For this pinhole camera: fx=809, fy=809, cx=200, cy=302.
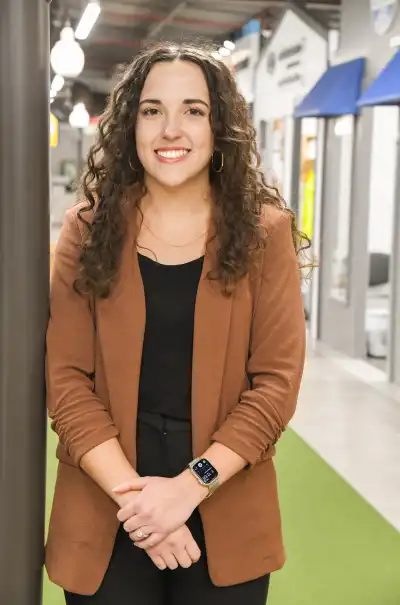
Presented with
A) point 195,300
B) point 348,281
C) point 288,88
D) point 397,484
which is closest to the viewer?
point 195,300

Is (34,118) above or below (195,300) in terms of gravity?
above

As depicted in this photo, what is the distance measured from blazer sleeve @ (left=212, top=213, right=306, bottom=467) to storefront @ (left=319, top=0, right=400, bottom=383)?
4766 millimetres

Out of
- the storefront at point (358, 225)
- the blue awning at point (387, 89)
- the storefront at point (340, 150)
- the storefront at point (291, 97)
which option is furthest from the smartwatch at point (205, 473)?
the storefront at point (291, 97)

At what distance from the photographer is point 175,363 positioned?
143 centimetres

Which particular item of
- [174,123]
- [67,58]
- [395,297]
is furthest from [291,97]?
[174,123]

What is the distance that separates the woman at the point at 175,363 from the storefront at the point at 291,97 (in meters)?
6.97

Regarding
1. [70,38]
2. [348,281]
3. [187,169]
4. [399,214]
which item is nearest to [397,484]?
[399,214]

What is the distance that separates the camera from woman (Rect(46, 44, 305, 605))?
140 cm

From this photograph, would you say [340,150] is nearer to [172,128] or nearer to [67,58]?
[67,58]

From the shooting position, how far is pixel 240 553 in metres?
1.45

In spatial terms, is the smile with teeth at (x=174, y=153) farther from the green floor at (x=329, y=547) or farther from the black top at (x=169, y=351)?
the green floor at (x=329, y=547)

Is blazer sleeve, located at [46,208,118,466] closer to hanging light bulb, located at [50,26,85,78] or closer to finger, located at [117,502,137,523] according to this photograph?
finger, located at [117,502,137,523]

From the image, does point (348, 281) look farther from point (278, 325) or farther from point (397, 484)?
point (278, 325)

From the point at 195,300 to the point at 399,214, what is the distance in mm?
5184
